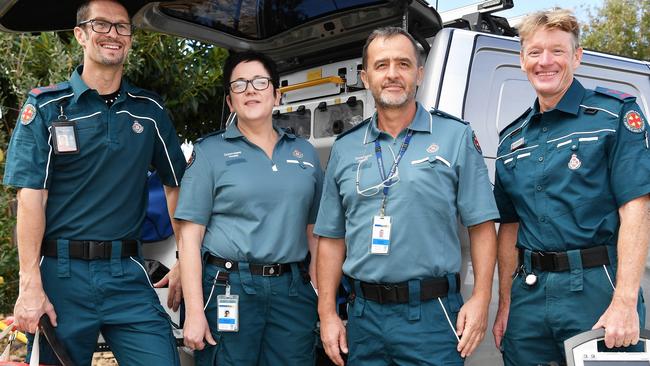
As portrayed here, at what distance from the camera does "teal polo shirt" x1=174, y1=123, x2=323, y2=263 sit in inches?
104

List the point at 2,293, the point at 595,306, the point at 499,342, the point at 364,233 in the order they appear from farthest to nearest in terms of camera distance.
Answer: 1. the point at 2,293
2. the point at 499,342
3. the point at 364,233
4. the point at 595,306

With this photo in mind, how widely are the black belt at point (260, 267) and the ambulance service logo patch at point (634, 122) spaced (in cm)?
132

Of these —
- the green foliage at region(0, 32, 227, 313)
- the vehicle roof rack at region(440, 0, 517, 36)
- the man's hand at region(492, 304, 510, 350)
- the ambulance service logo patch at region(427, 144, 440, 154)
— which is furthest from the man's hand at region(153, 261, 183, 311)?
the green foliage at region(0, 32, 227, 313)

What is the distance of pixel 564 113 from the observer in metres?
2.44

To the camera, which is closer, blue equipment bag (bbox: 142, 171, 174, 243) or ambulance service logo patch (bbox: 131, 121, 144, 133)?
ambulance service logo patch (bbox: 131, 121, 144, 133)

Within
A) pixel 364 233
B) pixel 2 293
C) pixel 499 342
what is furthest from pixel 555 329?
pixel 2 293

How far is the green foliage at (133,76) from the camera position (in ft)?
18.3

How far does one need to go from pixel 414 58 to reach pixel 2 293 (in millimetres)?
4221

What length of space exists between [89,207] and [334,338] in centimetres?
107

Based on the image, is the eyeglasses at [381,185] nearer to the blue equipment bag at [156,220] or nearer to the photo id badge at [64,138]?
the photo id badge at [64,138]

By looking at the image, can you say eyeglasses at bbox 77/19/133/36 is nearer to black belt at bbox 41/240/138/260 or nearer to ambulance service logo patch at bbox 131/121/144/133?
ambulance service logo patch at bbox 131/121/144/133

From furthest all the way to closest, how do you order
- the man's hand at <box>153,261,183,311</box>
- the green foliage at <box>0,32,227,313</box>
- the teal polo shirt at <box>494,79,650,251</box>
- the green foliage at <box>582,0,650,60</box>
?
the green foliage at <box>582,0,650,60</box>
the green foliage at <box>0,32,227,313</box>
the man's hand at <box>153,261,183,311</box>
the teal polo shirt at <box>494,79,650,251</box>

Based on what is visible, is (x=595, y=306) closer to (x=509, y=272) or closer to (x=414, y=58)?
(x=509, y=272)

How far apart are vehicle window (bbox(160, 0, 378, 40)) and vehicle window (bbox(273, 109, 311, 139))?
1.59ft
